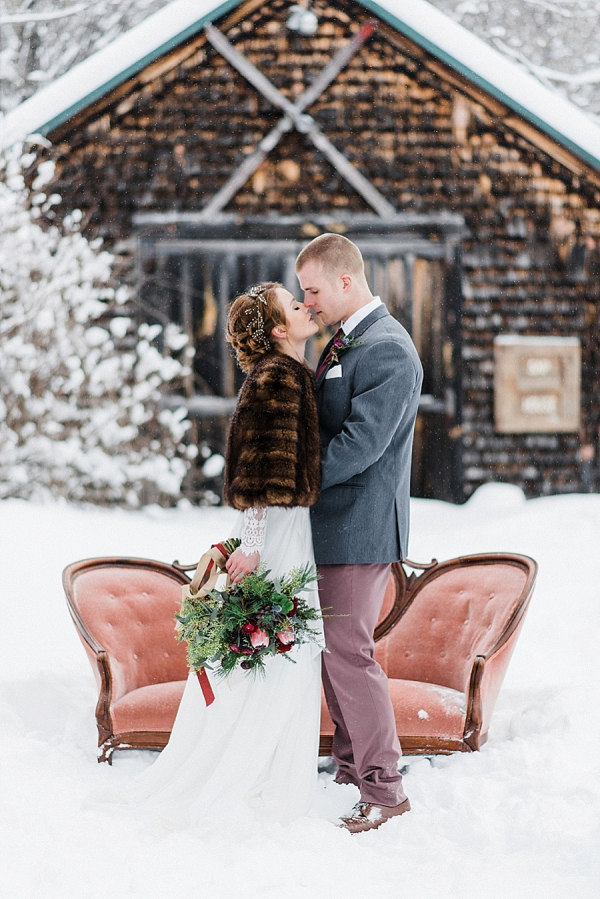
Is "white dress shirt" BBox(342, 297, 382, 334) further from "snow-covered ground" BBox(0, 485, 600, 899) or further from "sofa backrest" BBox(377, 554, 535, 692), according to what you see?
"snow-covered ground" BBox(0, 485, 600, 899)

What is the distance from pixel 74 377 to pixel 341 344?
6.10 m

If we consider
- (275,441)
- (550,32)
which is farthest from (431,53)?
(550,32)

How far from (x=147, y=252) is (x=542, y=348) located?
4.16 metres

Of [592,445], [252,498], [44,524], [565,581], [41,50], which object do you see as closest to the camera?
[252,498]

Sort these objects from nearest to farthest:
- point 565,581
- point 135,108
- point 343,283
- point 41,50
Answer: point 343,283 < point 565,581 < point 135,108 < point 41,50

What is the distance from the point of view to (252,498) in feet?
9.80

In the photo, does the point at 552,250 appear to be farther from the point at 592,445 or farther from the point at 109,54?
the point at 109,54

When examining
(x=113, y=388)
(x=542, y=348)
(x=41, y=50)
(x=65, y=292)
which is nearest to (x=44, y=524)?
(x=113, y=388)

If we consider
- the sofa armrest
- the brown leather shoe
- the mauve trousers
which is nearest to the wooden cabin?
the sofa armrest

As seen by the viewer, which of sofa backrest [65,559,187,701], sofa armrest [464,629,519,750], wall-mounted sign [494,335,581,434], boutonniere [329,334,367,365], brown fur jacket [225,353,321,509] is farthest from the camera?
wall-mounted sign [494,335,581,434]

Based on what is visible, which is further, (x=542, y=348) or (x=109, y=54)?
(x=542, y=348)

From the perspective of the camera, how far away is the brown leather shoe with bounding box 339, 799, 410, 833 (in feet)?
10.00

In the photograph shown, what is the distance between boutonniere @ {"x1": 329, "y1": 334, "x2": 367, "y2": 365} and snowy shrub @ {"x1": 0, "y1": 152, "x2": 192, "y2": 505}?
19.2 ft

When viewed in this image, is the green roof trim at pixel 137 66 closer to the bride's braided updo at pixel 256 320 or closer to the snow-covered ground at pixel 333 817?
the snow-covered ground at pixel 333 817
